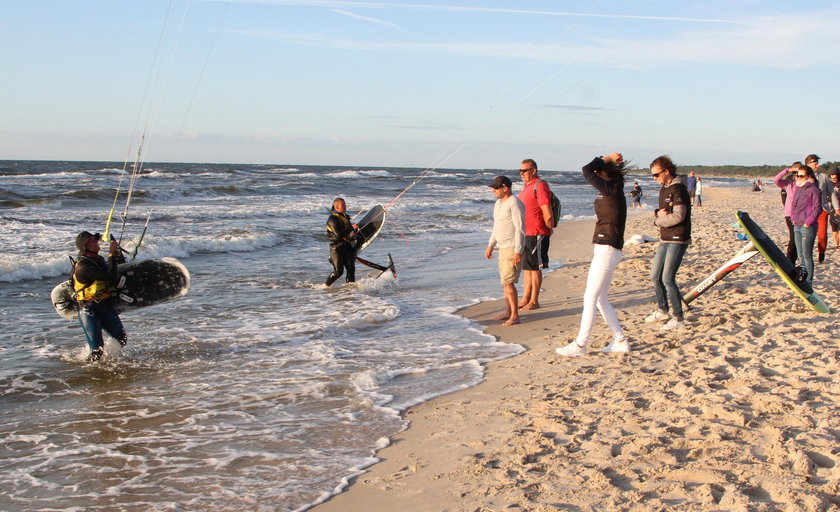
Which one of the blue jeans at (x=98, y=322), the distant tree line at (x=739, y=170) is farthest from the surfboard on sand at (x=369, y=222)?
the distant tree line at (x=739, y=170)

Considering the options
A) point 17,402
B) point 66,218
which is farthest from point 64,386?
point 66,218

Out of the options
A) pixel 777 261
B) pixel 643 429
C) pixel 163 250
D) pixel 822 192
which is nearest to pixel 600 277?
pixel 643 429

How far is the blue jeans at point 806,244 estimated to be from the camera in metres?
8.48

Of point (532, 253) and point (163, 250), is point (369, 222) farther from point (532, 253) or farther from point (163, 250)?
point (163, 250)

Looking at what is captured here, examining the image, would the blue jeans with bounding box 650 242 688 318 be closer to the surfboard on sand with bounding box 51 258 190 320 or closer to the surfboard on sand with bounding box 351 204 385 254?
the surfboard on sand with bounding box 51 258 190 320

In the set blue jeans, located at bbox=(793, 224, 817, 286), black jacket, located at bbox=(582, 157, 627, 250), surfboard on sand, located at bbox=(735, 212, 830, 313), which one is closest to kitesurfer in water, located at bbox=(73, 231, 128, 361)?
black jacket, located at bbox=(582, 157, 627, 250)

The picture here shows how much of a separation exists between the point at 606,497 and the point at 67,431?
12.7 ft

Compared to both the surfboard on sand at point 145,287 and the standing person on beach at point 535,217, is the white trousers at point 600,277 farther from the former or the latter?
the surfboard on sand at point 145,287

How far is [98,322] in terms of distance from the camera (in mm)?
6699

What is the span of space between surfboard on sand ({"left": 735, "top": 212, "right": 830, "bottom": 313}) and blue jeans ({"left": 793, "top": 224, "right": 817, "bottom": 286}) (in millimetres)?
1183

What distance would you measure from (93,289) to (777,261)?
7145 mm

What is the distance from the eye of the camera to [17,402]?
563 centimetres

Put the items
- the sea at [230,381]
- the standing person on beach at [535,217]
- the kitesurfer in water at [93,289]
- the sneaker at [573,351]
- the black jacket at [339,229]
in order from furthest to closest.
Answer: the black jacket at [339,229] < the standing person on beach at [535,217] < the kitesurfer in water at [93,289] < the sneaker at [573,351] < the sea at [230,381]

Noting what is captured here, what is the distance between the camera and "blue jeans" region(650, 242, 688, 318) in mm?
6770
